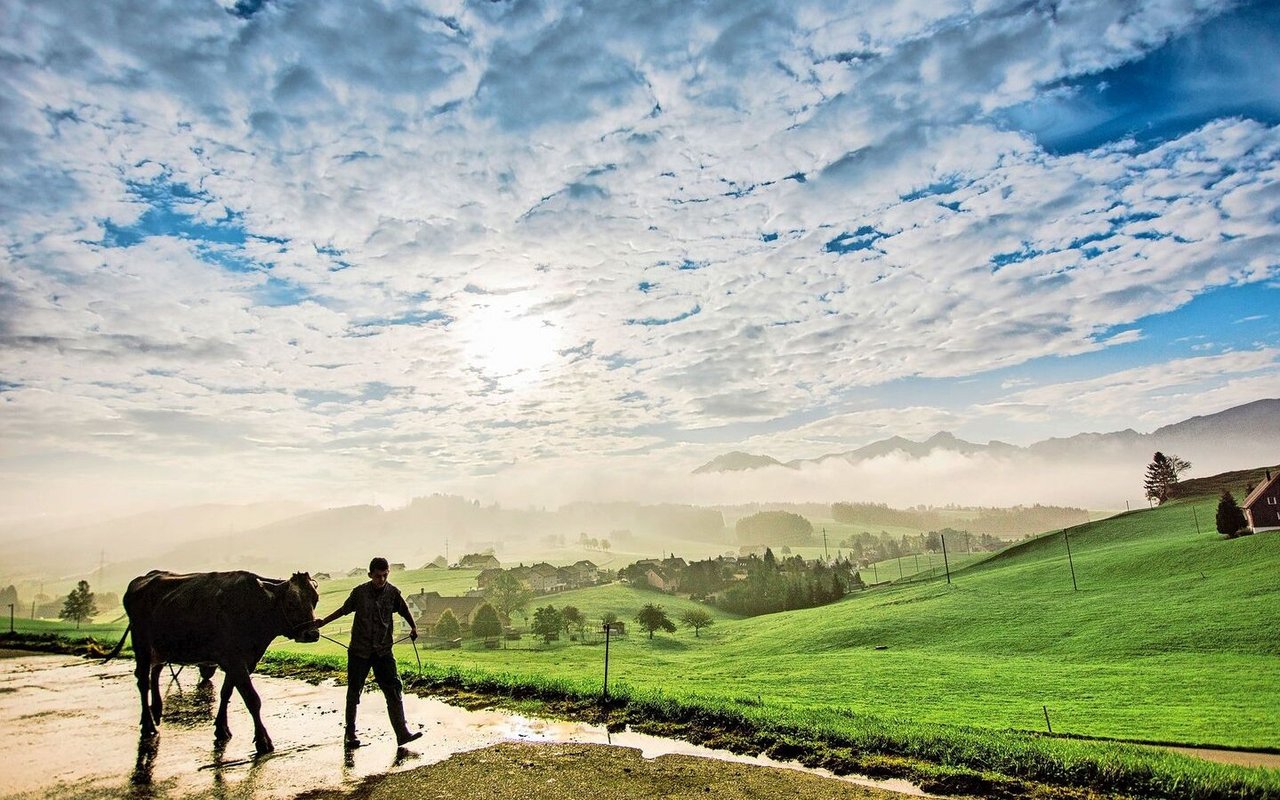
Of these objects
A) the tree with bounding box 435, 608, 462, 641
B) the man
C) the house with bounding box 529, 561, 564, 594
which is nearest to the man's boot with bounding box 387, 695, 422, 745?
the man

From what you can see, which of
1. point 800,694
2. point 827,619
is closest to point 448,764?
point 800,694

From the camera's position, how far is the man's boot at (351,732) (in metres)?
9.72

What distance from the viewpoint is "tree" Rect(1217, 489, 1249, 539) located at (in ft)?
268

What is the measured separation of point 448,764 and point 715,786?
3.59m

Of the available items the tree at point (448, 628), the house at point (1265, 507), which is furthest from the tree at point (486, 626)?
the house at point (1265, 507)

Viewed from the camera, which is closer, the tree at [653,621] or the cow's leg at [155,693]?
the cow's leg at [155,693]

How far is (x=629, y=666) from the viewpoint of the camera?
5959cm

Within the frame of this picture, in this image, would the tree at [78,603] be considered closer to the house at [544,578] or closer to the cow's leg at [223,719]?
the house at [544,578]

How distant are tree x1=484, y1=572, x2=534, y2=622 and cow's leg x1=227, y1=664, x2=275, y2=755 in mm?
96180

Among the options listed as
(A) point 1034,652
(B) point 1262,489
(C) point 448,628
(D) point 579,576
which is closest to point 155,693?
(A) point 1034,652

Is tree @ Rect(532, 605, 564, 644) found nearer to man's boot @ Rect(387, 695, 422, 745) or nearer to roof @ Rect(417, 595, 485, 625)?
roof @ Rect(417, 595, 485, 625)

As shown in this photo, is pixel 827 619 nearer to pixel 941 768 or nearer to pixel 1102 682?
Answer: pixel 1102 682

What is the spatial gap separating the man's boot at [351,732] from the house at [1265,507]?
105426mm

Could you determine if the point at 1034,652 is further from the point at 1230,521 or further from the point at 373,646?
the point at 373,646
